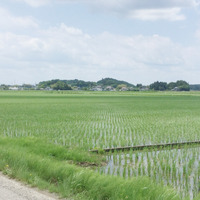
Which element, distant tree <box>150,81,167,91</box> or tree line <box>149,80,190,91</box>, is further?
distant tree <box>150,81,167,91</box>

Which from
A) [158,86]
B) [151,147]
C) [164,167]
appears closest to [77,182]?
[164,167]

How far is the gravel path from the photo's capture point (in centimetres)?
438

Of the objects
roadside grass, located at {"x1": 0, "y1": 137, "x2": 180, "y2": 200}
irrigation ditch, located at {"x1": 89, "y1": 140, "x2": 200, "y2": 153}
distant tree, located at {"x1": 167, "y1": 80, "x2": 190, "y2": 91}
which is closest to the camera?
roadside grass, located at {"x1": 0, "y1": 137, "x2": 180, "y2": 200}

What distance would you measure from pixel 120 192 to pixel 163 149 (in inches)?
194

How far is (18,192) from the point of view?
4.60 metres

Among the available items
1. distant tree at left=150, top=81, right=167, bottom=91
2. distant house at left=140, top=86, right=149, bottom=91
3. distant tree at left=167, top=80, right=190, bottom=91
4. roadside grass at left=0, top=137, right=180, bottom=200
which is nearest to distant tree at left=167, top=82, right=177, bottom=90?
distant tree at left=167, top=80, right=190, bottom=91

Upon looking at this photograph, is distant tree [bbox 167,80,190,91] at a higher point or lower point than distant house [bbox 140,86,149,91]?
higher

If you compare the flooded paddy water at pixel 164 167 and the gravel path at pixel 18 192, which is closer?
the gravel path at pixel 18 192

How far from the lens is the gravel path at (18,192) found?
4.38 m

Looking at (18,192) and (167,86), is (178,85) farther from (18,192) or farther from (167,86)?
(18,192)

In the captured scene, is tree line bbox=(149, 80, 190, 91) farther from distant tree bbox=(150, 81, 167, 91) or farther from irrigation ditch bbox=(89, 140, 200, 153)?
irrigation ditch bbox=(89, 140, 200, 153)

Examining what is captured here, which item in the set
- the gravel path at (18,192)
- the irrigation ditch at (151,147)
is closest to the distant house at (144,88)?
the irrigation ditch at (151,147)

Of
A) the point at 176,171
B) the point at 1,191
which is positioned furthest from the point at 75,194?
the point at 176,171

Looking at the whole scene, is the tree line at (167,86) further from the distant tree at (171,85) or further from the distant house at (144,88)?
the distant house at (144,88)
